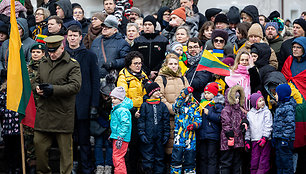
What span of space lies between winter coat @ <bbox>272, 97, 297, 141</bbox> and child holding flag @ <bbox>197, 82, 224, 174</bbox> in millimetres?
950

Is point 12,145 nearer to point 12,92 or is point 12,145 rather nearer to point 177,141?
point 12,92

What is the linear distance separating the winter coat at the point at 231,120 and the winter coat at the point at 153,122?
3.11ft

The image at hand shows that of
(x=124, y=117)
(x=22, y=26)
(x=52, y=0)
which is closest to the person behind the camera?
(x=124, y=117)

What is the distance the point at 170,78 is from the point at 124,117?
48.9 inches

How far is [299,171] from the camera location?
1084 cm

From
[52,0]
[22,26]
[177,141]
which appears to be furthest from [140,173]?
[52,0]

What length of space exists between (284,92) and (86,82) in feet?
10.8

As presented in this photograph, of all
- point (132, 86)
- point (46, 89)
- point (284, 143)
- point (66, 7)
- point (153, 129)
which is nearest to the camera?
point (46, 89)

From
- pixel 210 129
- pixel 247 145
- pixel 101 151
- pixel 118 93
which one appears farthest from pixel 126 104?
pixel 247 145

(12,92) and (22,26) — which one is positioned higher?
(22,26)

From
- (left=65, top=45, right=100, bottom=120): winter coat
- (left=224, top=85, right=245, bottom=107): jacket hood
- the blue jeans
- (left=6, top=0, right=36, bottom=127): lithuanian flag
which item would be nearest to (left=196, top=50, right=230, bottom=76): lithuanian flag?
(left=224, top=85, right=245, bottom=107): jacket hood

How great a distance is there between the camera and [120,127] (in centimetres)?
1007

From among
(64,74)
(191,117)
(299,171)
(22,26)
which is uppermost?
(22,26)

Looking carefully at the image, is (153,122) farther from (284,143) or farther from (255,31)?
(255,31)
